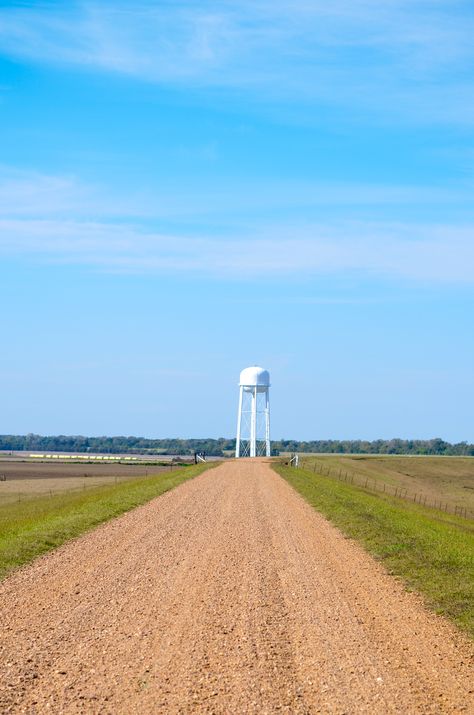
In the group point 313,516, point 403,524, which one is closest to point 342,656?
point 403,524

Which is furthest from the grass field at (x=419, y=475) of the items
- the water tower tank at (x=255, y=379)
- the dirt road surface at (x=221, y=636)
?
the dirt road surface at (x=221, y=636)

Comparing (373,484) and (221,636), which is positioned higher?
(373,484)

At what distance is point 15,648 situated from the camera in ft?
35.3

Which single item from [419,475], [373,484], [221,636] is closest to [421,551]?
[221,636]

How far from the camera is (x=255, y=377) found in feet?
334

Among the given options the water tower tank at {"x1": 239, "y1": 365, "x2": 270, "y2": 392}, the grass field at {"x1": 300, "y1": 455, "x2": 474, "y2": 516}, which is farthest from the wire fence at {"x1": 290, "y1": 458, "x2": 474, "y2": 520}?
the water tower tank at {"x1": 239, "y1": 365, "x2": 270, "y2": 392}

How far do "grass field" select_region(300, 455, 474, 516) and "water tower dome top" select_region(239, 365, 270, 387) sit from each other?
13.9m

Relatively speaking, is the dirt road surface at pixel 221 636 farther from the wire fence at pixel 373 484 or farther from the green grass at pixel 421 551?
the wire fence at pixel 373 484

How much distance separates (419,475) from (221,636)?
77.7 meters

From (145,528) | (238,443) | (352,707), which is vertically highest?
(238,443)

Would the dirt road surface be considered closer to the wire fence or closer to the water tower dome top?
the wire fence

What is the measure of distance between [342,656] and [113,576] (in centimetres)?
631

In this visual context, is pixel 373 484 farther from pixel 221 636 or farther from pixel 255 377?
pixel 221 636

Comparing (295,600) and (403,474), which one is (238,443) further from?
(295,600)
